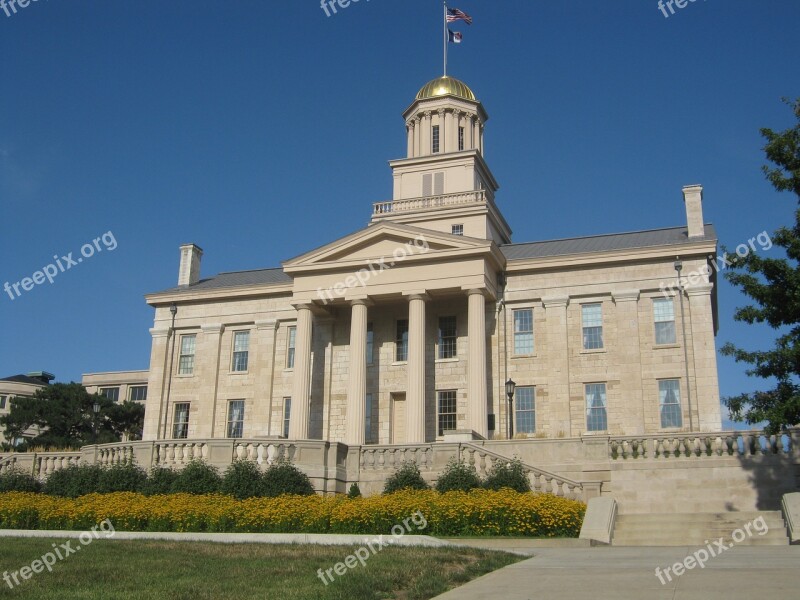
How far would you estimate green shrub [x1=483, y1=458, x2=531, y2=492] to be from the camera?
2528 centimetres

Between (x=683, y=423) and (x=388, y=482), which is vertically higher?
(x=683, y=423)

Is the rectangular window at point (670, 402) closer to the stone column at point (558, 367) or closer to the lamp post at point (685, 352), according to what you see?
the lamp post at point (685, 352)

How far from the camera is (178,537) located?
20672 mm

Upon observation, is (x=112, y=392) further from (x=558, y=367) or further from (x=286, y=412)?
(x=558, y=367)

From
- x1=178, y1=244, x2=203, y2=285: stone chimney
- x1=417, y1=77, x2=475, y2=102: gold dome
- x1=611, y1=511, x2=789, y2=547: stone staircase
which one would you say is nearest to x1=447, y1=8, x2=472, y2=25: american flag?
x1=417, y1=77, x2=475, y2=102: gold dome

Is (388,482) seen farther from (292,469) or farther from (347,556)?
(347,556)

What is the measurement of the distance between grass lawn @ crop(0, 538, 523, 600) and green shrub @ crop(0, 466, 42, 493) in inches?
500

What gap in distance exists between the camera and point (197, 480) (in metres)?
27.6

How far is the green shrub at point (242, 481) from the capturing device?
26984mm

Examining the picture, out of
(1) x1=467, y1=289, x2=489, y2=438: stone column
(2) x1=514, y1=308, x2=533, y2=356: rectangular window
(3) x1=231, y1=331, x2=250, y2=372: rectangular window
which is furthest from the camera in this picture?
(3) x1=231, y1=331, x2=250, y2=372: rectangular window

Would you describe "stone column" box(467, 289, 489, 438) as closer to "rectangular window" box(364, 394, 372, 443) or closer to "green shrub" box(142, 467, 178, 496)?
"rectangular window" box(364, 394, 372, 443)

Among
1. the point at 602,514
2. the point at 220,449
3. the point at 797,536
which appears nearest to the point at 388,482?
the point at 220,449

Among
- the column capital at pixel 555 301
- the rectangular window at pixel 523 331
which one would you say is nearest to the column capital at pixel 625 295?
the column capital at pixel 555 301

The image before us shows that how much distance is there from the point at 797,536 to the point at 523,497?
264 inches
